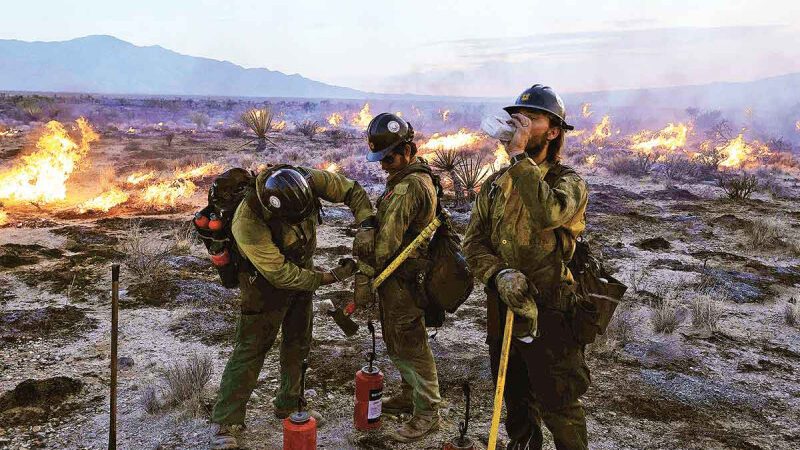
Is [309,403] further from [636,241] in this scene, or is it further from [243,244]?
[636,241]

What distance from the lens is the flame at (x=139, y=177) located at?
46.2ft

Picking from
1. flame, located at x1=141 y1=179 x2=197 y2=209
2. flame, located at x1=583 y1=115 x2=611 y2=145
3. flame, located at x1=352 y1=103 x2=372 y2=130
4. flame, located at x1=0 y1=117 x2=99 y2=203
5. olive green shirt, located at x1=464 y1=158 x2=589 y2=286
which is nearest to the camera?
olive green shirt, located at x1=464 y1=158 x2=589 y2=286

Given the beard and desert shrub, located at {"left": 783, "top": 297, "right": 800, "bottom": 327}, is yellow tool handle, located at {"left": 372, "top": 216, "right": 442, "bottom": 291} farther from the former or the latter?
desert shrub, located at {"left": 783, "top": 297, "right": 800, "bottom": 327}

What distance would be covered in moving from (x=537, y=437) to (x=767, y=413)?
2.44m

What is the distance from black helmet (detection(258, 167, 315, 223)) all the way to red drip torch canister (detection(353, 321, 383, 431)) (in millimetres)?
1034

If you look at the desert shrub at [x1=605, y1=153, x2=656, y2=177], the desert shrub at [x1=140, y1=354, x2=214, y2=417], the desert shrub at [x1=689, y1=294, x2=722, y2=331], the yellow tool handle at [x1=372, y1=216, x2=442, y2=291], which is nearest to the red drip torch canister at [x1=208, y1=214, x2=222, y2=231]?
the yellow tool handle at [x1=372, y1=216, x2=442, y2=291]

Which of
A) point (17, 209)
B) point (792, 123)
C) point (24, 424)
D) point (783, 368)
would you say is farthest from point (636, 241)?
point (792, 123)

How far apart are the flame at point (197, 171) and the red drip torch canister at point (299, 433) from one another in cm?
1309

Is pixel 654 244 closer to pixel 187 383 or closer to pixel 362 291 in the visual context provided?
pixel 362 291

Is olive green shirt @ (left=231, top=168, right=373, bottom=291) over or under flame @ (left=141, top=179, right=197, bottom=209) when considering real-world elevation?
over

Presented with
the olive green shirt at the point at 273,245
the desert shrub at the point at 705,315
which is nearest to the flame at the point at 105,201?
the olive green shirt at the point at 273,245

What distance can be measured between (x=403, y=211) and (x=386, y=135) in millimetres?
559

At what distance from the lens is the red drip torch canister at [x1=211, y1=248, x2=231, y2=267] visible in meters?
3.51

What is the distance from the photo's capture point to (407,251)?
137 inches
